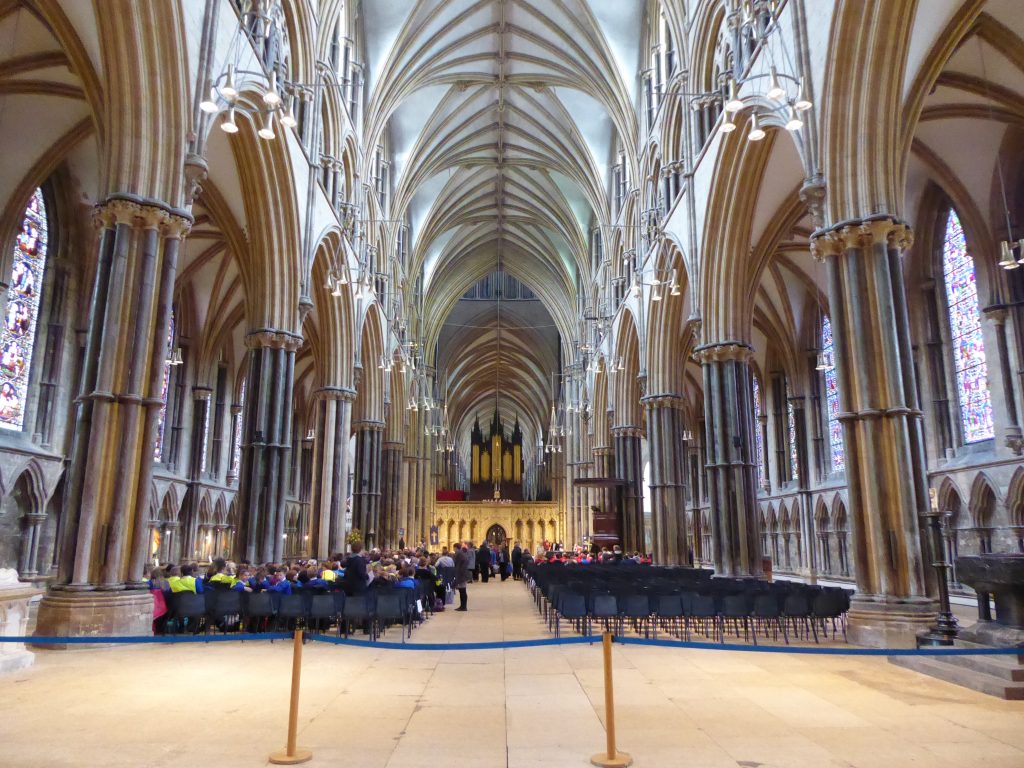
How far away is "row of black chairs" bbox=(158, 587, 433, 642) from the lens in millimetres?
9750

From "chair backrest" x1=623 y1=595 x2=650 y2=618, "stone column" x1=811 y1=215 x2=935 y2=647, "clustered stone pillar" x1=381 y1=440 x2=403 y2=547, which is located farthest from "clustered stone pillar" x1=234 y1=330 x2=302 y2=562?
"clustered stone pillar" x1=381 y1=440 x2=403 y2=547

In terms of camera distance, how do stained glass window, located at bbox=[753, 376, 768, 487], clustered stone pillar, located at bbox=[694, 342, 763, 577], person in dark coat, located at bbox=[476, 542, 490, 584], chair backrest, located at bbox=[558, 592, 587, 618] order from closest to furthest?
1. chair backrest, located at bbox=[558, 592, 587, 618]
2. clustered stone pillar, located at bbox=[694, 342, 763, 577]
3. person in dark coat, located at bbox=[476, 542, 490, 584]
4. stained glass window, located at bbox=[753, 376, 768, 487]

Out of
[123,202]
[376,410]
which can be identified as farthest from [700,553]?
[123,202]

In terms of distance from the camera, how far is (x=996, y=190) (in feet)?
58.1

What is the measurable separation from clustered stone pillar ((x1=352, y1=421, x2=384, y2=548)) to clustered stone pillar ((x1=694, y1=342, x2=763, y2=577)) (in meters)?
14.8

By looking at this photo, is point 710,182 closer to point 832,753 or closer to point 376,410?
point 832,753

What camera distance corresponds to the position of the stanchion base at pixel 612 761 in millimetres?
4348

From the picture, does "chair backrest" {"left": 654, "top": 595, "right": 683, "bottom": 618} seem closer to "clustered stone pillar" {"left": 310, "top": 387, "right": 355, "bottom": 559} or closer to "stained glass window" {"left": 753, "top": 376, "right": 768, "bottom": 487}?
"clustered stone pillar" {"left": 310, "top": 387, "right": 355, "bottom": 559}

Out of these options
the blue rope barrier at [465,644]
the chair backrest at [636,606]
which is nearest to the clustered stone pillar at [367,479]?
the chair backrest at [636,606]

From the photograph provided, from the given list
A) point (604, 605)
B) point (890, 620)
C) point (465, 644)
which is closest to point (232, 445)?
point (604, 605)

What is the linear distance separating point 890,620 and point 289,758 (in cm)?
813

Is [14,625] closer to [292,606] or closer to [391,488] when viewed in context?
[292,606]

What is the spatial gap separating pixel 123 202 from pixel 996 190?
758 inches

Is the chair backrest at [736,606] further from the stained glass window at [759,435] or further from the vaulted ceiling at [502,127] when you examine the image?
the stained glass window at [759,435]
